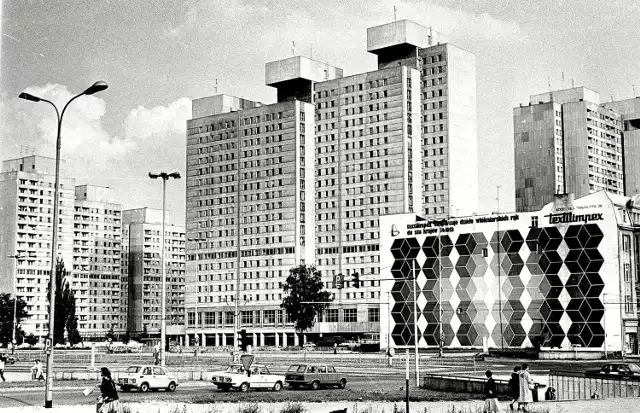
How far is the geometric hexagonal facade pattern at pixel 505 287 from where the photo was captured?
111 meters

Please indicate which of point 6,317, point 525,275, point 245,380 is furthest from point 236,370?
point 6,317

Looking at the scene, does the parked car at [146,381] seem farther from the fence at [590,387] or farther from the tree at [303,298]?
the tree at [303,298]

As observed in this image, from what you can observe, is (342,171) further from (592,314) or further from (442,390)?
(442,390)

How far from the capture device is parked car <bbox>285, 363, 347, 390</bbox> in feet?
165

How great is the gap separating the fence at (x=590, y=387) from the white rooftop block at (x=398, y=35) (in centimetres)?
14601

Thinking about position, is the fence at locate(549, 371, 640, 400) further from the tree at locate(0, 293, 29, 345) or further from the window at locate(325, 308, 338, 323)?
the window at locate(325, 308, 338, 323)

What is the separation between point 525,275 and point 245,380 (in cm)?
7667

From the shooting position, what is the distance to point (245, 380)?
46500 mm

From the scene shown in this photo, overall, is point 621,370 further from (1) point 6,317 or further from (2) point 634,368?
(1) point 6,317

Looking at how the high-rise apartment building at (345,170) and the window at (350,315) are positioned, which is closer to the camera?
the window at (350,315)

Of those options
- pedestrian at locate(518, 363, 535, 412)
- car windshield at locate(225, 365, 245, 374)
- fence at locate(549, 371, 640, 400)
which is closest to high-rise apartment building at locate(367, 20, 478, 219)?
car windshield at locate(225, 365, 245, 374)

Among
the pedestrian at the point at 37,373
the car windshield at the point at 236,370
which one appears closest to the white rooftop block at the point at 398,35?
the pedestrian at the point at 37,373

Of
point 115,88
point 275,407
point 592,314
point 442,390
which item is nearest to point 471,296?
point 592,314

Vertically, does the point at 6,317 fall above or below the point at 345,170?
below
